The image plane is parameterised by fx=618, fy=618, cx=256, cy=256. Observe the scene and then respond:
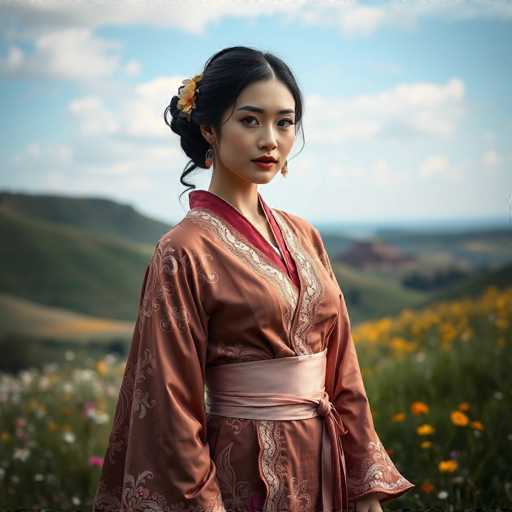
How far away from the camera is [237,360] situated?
5.11 feet

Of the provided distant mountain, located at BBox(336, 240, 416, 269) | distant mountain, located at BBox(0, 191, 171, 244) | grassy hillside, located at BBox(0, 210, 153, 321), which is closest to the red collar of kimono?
distant mountain, located at BBox(0, 191, 171, 244)

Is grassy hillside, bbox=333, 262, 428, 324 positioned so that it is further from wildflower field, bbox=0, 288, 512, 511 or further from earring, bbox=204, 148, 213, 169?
earring, bbox=204, 148, 213, 169

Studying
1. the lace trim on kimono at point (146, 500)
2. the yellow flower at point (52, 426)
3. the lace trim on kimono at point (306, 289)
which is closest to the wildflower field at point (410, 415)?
the yellow flower at point (52, 426)

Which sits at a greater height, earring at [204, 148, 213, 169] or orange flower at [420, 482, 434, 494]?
earring at [204, 148, 213, 169]

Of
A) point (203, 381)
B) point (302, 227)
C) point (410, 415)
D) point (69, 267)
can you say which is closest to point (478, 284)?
point (410, 415)

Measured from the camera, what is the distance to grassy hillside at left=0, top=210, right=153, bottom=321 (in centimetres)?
548

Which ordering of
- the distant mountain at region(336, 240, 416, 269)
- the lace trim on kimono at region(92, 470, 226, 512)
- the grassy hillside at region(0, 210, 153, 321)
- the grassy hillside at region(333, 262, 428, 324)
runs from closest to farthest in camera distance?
the lace trim on kimono at region(92, 470, 226, 512)
the grassy hillside at region(0, 210, 153, 321)
the grassy hillside at region(333, 262, 428, 324)
the distant mountain at region(336, 240, 416, 269)

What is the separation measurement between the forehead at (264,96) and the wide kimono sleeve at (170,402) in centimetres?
42

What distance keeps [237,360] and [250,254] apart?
277 mm

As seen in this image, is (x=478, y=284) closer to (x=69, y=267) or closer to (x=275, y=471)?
(x=69, y=267)

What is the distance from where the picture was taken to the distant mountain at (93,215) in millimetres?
5617

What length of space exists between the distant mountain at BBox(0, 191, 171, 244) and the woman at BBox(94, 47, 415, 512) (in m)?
3.99

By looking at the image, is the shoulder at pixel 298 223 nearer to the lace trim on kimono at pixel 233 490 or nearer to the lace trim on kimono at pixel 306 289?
the lace trim on kimono at pixel 306 289

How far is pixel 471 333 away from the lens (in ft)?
13.0
